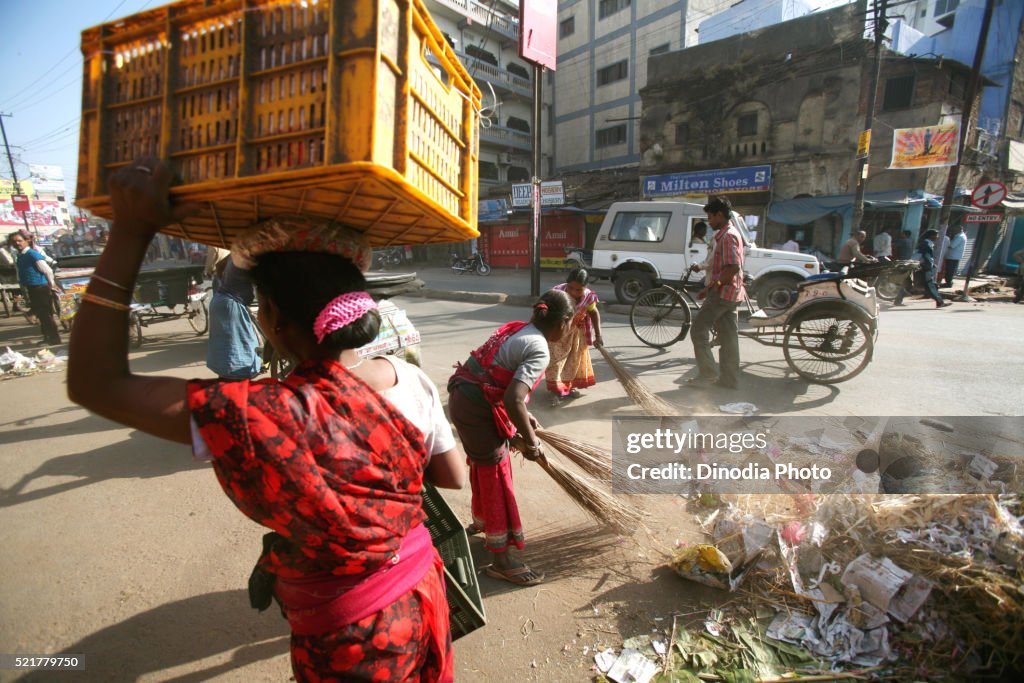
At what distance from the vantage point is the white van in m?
8.79

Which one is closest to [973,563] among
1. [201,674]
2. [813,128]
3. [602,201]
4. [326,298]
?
[326,298]

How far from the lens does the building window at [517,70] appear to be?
3197 cm

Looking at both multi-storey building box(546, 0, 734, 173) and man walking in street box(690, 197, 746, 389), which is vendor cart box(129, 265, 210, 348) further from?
multi-storey building box(546, 0, 734, 173)

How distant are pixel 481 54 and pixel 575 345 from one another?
98.6ft

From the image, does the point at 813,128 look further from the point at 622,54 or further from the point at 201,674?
the point at 201,674

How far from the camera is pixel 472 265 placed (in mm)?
20594

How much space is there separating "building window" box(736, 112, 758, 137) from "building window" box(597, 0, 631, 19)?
48.3ft

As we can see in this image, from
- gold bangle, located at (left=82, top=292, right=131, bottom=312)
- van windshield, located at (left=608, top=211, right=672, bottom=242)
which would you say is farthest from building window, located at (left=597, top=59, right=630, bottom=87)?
gold bangle, located at (left=82, top=292, right=131, bottom=312)

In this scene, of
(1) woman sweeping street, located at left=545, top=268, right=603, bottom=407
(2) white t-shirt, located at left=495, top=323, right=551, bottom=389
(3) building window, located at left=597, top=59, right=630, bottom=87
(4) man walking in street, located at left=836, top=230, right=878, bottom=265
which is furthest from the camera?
(3) building window, located at left=597, top=59, right=630, bottom=87

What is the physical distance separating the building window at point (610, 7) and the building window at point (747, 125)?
48.3ft

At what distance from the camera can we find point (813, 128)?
Result: 51.0 ft

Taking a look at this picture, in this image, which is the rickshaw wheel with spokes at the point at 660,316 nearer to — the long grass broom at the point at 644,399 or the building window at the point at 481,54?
the long grass broom at the point at 644,399

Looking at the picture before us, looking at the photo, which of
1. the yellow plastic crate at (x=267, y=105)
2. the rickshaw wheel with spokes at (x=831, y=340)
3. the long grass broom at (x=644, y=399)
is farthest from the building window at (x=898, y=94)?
the yellow plastic crate at (x=267, y=105)

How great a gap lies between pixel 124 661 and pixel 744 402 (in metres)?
4.66
